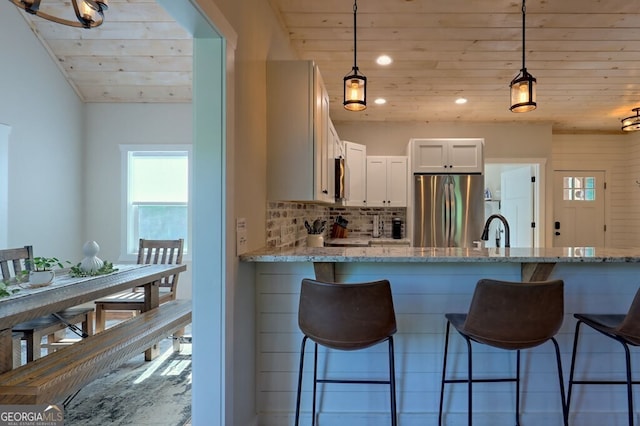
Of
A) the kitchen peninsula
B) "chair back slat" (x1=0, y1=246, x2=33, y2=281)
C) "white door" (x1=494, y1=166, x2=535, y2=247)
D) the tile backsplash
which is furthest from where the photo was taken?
"white door" (x1=494, y1=166, x2=535, y2=247)

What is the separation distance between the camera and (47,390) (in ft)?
4.93

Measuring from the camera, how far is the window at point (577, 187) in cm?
566

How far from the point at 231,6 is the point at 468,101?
3.41 metres

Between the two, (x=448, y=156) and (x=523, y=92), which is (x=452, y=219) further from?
(x=523, y=92)

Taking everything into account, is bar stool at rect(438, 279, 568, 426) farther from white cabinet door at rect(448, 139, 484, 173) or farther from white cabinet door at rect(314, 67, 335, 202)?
white cabinet door at rect(448, 139, 484, 173)

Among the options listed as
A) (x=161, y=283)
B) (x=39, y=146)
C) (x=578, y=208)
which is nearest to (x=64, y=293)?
(x=161, y=283)

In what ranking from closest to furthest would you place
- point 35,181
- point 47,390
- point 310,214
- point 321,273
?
point 47,390
point 321,273
point 35,181
point 310,214

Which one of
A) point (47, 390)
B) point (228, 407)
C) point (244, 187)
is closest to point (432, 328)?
point (228, 407)

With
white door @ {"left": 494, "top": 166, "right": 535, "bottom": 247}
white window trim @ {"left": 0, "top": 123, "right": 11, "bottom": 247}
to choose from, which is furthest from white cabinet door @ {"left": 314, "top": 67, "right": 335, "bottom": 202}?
white door @ {"left": 494, "top": 166, "right": 535, "bottom": 247}

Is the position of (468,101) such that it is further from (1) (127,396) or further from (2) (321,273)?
(1) (127,396)

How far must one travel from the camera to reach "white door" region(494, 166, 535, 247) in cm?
521

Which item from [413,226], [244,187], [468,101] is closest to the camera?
[244,187]

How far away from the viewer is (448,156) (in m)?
4.49

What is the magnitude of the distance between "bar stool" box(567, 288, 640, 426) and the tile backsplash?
186 cm
